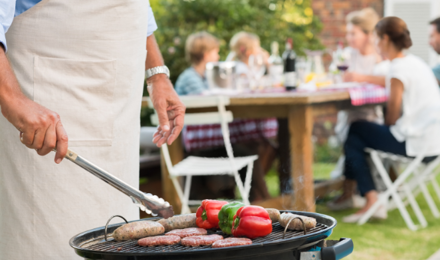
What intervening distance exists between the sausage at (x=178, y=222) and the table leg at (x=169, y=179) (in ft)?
7.68

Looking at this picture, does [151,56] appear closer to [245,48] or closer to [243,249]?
[243,249]

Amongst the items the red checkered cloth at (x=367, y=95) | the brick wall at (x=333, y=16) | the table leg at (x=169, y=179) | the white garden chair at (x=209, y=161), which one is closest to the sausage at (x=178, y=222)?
the white garden chair at (x=209, y=161)

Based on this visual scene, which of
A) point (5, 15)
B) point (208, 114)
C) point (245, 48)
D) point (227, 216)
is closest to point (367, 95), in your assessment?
point (208, 114)

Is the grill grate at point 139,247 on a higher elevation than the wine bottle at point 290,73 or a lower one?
lower

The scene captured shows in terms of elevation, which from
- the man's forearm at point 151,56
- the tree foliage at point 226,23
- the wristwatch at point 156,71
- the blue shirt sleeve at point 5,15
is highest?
the tree foliage at point 226,23

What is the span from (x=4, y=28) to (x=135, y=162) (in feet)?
1.77

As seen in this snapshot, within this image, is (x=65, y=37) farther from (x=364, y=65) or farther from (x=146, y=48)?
(x=364, y=65)

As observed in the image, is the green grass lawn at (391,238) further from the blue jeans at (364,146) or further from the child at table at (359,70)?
the blue jeans at (364,146)

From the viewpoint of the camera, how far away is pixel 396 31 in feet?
10.6

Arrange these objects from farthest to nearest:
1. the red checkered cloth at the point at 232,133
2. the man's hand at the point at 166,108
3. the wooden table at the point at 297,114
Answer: the red checkered cloth at the point at 232,133, the wooden table at the point at 297,114, the man's hand at the point at 166,108

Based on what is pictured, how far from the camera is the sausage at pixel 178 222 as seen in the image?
4.51 feet

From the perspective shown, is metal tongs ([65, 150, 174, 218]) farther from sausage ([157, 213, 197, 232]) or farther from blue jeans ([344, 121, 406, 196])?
blue jeans ([344, 121, 406, 196])

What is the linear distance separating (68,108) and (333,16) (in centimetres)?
651

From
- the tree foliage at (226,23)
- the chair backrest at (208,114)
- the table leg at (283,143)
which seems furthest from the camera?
the tree foliage at (226,23)
